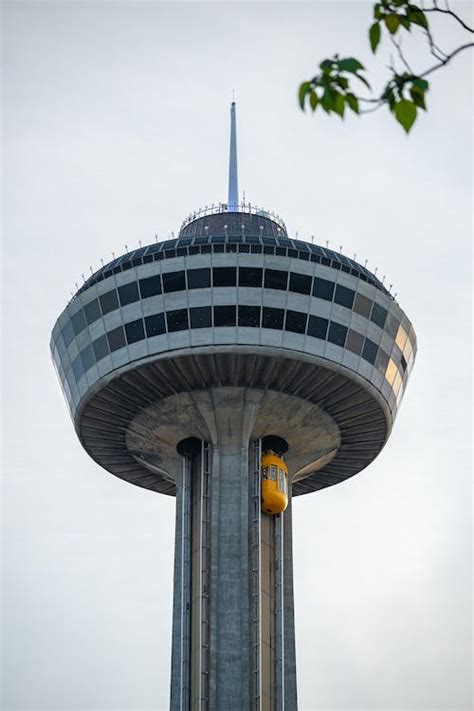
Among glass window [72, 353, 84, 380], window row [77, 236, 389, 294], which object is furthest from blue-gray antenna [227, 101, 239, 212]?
glass window [72, 353, 84, 380]

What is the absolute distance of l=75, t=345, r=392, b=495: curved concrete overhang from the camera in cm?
5778

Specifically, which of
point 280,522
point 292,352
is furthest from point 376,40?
point 280,522

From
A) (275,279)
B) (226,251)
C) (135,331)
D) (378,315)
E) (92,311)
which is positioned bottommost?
(135,331)

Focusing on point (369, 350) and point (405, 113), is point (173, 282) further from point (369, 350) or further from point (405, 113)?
point (405, 113)

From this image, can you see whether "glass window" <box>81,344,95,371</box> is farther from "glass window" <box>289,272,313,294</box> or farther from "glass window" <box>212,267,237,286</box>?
"glass window" <box>289,272,313,294</box>

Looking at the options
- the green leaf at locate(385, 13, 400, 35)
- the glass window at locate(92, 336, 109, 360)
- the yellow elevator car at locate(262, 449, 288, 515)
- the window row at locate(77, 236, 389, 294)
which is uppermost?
the window row at locate(77, 236, 389, 294)

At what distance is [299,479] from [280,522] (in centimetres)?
588

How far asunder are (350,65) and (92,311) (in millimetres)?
50593

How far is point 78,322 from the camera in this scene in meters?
61.1

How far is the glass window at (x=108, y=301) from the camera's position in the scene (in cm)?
5956

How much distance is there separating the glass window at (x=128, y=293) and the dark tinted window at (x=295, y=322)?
8.62 m

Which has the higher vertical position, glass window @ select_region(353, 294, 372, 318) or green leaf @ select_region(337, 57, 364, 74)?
glass window @ select_region(353, 294, 372, 318)

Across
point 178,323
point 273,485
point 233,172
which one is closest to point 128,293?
point 178,323

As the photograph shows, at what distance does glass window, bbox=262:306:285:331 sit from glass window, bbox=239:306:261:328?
39cm
